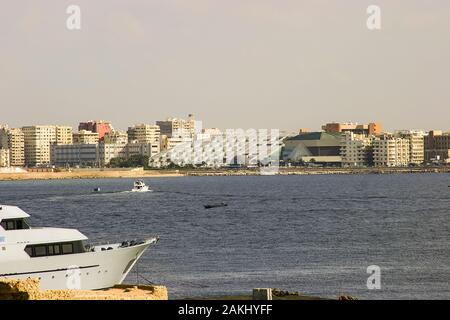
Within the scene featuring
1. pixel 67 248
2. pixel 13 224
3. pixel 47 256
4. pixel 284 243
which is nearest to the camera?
pixel 47 256

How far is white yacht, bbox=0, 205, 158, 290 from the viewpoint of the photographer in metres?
32.9

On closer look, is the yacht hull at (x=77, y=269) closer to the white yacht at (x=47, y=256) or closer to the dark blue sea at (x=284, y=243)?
the white yacht at (x=47, y=256)

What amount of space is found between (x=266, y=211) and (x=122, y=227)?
2869 cm

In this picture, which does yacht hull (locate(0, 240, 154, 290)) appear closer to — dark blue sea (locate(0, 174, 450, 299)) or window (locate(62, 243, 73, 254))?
window (locate(62, 243, 73, 254))

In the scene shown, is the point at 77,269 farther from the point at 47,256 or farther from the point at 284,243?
the point at 284,243

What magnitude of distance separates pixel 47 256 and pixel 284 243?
3706 centimetres

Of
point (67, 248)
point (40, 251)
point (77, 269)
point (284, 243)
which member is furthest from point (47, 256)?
point (284, 243)

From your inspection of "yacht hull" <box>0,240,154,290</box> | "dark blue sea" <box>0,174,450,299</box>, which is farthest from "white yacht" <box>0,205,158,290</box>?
"dark blue sea" <box>0,174,450,299</box>

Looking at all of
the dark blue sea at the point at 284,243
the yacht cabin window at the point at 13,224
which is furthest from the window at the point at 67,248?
the dark blue sea at the point at 284,243

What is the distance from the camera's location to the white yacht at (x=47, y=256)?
108ft

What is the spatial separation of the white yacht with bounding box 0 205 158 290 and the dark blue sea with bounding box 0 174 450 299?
709cm

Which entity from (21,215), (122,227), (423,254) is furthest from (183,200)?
(21,215)

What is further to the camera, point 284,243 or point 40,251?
point 284,243

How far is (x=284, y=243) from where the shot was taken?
69000 mm
